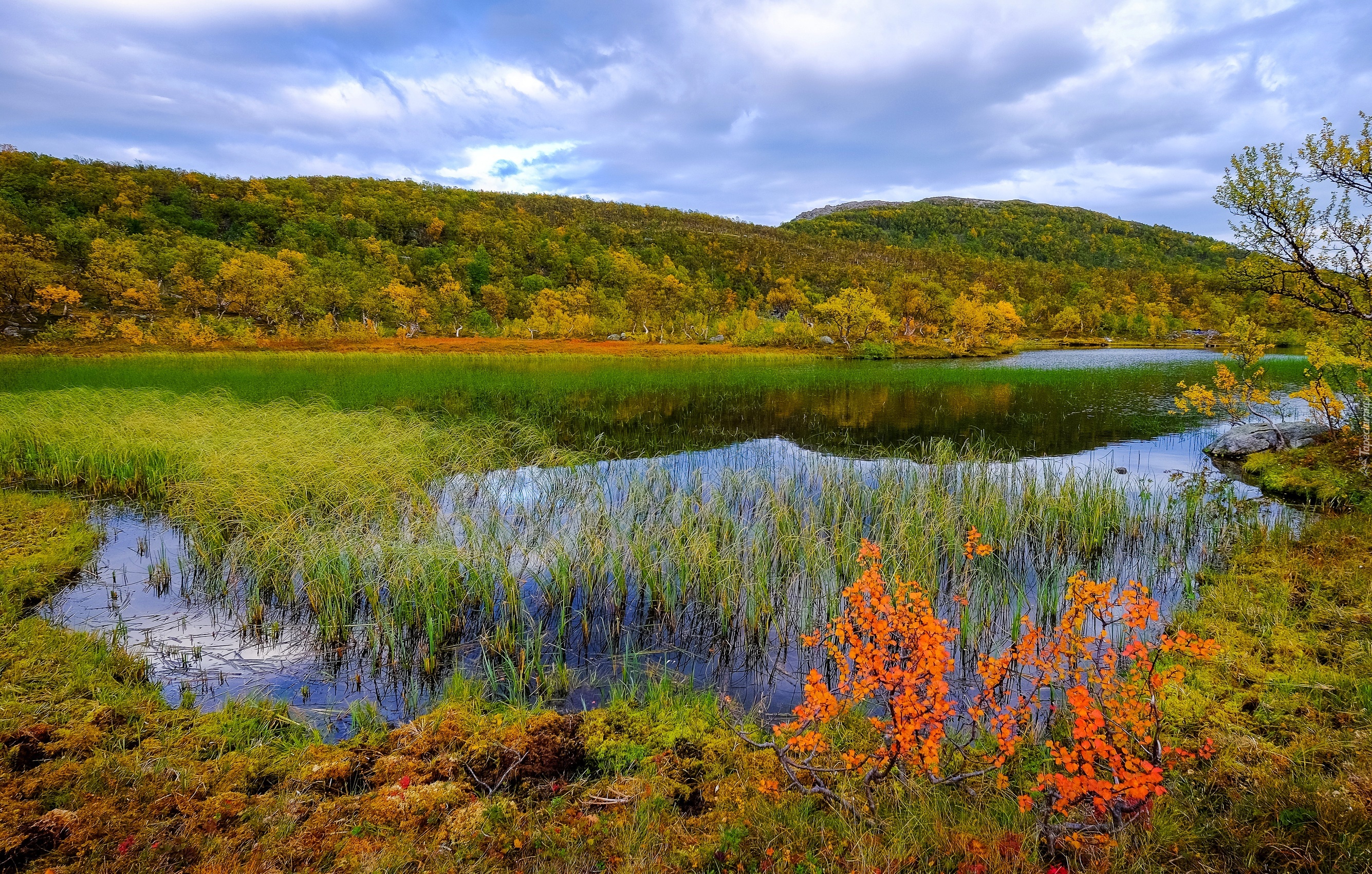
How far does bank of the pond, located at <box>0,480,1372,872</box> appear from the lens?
8.42 ft

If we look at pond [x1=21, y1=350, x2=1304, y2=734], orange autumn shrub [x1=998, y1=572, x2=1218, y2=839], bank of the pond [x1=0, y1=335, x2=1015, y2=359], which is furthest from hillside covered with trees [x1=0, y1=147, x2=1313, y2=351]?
orange autumn shrub [x1=998, y1=572, x2=1218, y2=839]

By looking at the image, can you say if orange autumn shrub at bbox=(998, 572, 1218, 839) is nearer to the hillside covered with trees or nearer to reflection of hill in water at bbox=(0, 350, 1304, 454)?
the hillside covered with trees

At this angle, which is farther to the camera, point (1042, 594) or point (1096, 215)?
point (1096, 215)

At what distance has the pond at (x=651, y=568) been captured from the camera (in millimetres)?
5023

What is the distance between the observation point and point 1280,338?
56562 mm

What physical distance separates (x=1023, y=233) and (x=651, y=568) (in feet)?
640

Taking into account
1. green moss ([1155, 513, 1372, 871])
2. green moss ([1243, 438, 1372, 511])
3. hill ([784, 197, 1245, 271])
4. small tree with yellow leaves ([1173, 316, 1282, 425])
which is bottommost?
green moss ([1155, 513, 1372, 871])

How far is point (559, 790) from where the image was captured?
3387mm

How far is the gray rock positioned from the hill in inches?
6027

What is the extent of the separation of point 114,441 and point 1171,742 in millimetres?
16310

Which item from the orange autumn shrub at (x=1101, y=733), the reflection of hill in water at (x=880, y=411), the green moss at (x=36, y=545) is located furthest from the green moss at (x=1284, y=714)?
the green moss at (x=36, y=545)

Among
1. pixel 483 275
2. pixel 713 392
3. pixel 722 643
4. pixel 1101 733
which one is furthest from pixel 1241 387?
pixel 483 275

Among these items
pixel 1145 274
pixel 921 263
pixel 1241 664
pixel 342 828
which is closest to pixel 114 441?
pixel 342 828

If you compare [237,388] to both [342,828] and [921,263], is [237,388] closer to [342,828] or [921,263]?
[342,828]
